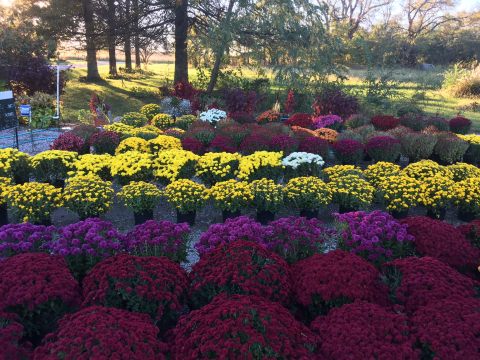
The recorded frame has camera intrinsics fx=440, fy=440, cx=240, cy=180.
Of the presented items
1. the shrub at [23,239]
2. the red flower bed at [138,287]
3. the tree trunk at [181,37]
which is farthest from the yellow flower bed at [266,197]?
the tree trunk at [181,37]

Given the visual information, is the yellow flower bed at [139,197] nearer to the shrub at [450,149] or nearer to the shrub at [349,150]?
the shrub at [349,150]

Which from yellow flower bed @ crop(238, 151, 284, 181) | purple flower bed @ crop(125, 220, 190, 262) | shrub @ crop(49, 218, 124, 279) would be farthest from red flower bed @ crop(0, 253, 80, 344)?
yellow flower bed @ crop(238, 151, 284, 181)

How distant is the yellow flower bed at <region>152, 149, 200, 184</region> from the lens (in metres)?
6.45

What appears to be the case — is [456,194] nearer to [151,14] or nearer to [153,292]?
[153,292]

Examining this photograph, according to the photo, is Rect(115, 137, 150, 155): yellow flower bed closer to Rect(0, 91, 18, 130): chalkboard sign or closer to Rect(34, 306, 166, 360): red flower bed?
Rect(0, 91, 18, 130): chalkboard sign

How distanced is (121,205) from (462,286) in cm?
456

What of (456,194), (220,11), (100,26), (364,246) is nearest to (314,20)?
(220,11)

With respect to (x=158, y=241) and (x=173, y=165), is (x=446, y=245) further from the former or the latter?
(x=173, y=165)

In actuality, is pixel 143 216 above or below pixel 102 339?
below

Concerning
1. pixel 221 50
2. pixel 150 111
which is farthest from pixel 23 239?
pixel 221 50

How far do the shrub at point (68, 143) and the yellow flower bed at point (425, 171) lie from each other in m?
5.50

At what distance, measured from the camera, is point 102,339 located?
99.3 inches

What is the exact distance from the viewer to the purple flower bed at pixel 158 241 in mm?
4051

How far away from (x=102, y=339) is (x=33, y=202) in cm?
320
